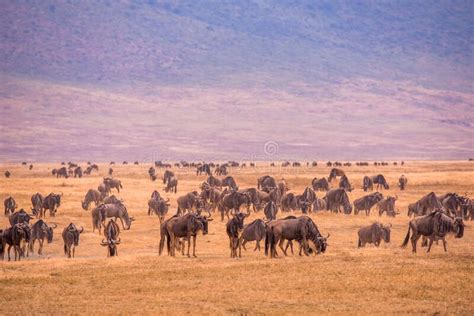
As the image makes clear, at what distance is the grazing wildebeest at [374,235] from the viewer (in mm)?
28734

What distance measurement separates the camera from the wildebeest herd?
25438mm

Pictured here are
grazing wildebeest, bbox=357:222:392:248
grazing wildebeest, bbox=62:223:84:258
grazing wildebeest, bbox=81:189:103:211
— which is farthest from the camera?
grazing wildebeest, bbox=81:189:103:211

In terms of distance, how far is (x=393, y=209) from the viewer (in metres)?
39.8

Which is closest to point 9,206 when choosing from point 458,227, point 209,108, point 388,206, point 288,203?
point 288,203

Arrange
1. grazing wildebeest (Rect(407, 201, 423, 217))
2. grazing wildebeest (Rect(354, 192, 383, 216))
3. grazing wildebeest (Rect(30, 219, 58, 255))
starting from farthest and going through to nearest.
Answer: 1. grazing wildebeest (Rect(354, 192, 383, 216))
2. grazing wildebeest (Rect(407, 201, 423, 217))
3. grazing wildebeest (Rect(30, 219, 58, 255))

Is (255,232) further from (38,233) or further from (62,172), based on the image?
(62,172)

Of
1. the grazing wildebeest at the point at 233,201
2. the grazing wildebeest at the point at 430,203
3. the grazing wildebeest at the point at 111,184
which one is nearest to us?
the grazing wildebeest at the point at 430,203

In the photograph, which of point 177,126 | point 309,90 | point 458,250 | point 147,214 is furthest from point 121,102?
point 458,250

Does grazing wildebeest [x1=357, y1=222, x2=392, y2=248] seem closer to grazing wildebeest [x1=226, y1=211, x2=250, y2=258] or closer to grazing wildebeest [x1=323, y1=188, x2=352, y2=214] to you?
grazing wildebeest [x1=226, y1=211, x2=250, y2=258]

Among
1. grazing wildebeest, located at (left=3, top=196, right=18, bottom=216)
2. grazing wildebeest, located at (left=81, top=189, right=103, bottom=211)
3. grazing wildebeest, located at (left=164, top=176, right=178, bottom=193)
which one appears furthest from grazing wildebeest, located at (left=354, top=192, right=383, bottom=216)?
grazing wildebeest, located at (left=3, top=196, right=18, bottom=216)

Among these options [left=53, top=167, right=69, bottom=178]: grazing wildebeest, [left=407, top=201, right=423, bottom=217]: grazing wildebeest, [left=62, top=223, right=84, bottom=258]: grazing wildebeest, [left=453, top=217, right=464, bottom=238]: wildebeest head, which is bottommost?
[left=62, top=223, right=84, bottom=258]: grazing wildebeest

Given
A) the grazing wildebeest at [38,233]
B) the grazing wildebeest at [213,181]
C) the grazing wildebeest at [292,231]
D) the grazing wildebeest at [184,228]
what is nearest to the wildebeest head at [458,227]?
the grazing wildebeest at [292,231]

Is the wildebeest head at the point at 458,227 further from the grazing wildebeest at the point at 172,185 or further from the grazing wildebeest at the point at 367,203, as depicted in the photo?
the grazing wildebeest at the point at 172,185

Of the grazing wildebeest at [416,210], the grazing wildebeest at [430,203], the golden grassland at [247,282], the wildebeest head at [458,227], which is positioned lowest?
the golden grassland at [247,282]
